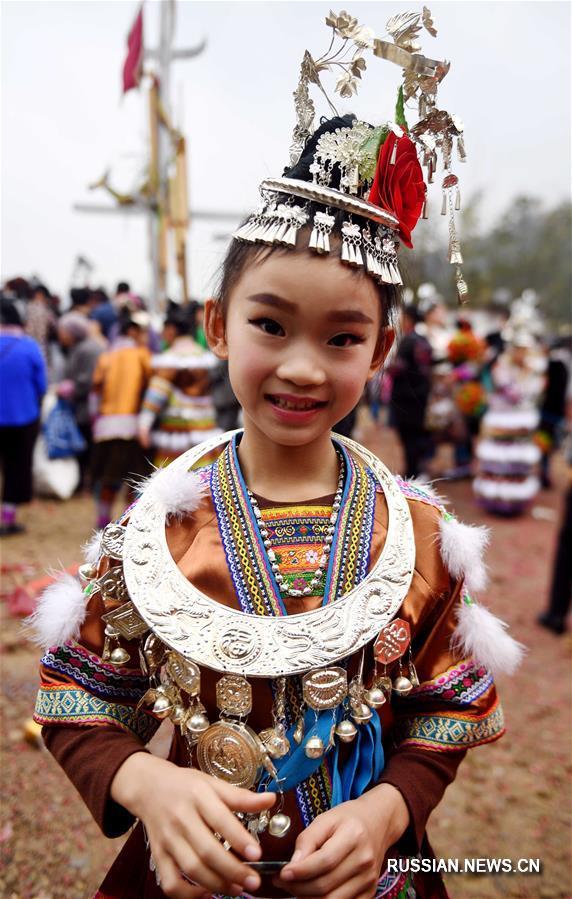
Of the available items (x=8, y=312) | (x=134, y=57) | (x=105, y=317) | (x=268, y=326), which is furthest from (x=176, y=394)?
(x=134, y=57)

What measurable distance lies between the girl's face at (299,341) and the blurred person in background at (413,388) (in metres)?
5.26

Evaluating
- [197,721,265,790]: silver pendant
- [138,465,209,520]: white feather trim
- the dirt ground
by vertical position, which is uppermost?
[138,465,209,520]: white feather trim

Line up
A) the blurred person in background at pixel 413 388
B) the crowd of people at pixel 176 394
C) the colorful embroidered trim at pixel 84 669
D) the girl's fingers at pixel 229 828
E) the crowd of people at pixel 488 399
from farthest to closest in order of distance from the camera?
the crowd of people at pixel 488 399 < the blurred person in background at pixel 413 388 < the crowd of people at pixel 176 394 < the colorful embroidered trim at pixel 84 669 < the girl's fingers at pixel 229 828

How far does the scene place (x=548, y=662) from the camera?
397 centimetres

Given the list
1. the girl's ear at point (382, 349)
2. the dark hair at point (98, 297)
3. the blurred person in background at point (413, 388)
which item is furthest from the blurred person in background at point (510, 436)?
the girl's ear at point (382, 349)

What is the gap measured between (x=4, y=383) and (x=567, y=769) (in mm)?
4918

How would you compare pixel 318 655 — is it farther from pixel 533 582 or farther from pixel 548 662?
pixel 533 582

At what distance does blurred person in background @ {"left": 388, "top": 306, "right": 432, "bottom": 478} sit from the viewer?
6.57 meters

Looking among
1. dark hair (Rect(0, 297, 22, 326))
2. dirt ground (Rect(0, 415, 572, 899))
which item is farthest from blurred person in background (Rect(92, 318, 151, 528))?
dirt ground (Rect(0, 415, 572, 899))

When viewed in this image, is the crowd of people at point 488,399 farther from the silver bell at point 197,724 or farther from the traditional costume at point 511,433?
the silver bell at point 197,724

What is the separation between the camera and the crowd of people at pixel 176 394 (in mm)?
4988

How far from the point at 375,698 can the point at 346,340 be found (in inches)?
24.4

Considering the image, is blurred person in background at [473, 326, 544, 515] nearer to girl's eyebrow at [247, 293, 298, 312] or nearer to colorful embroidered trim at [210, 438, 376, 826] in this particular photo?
colorful embroidered trim at [210, 438, 376, 826]

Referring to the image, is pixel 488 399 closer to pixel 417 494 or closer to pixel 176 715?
pixel 417 494
